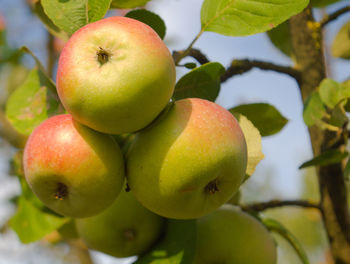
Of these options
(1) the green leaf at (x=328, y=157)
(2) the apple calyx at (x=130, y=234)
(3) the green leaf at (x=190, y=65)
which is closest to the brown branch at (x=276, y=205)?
(1) the green leaf at (x=328, y=157)

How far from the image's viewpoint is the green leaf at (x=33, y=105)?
0.83 meters

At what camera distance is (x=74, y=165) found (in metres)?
0.60

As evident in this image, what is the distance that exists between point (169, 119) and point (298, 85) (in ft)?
1.71

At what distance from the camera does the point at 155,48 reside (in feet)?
1.89

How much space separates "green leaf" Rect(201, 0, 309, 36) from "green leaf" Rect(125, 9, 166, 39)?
0.09 meters

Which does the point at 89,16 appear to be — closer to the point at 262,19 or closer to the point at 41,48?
the point at 262,19

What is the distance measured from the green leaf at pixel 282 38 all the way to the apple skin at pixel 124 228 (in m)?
0.66

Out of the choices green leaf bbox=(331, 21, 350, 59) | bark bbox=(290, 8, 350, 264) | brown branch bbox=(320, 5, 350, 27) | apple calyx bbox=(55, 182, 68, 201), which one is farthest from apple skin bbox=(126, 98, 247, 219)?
green leaf bbox=(331, 21, 350, 59)

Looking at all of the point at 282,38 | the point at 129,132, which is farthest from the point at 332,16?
the point at 129,132

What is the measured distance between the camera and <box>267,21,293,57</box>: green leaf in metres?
1.15

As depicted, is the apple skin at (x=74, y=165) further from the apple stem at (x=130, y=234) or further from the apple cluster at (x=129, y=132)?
the apple stem at (x=130, y=234)

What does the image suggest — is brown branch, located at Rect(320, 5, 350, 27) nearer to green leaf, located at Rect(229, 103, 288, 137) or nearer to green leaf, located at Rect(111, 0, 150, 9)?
green leaf, located at Rect(229, 103, 288, 137)

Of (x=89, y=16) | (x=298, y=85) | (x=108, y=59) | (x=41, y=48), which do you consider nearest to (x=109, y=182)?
(x=108, y=59)

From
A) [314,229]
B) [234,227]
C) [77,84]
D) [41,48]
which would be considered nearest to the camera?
[77,84]
